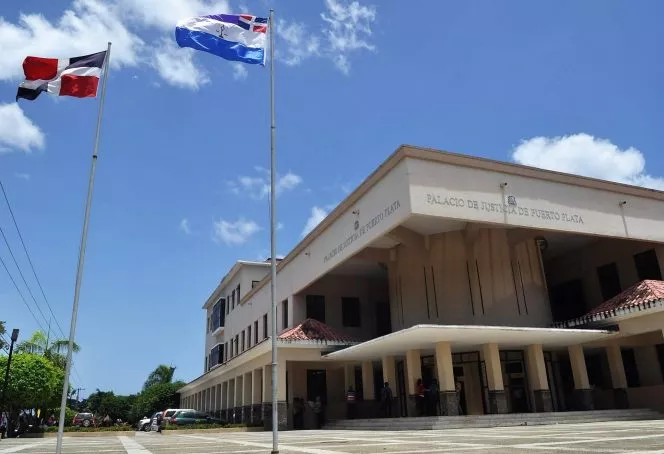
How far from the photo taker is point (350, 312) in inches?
1291

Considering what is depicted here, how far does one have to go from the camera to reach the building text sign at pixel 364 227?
2072cm

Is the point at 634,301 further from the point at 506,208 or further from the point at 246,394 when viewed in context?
the point at 246,394

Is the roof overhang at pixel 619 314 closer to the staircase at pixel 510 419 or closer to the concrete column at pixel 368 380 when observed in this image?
the staircase at pixel 510 419

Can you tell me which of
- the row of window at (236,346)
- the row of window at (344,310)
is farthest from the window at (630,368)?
the row of window at (236,346)

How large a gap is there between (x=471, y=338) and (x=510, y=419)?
325cm

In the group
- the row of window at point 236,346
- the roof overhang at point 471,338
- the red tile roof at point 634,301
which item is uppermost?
the row of window at point 236,346

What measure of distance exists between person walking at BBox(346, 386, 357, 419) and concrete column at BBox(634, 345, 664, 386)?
1302cm

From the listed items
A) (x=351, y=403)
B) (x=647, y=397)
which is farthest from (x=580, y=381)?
(x=351, y=403)

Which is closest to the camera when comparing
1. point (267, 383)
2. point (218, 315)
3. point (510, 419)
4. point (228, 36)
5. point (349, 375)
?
point (228, 36)

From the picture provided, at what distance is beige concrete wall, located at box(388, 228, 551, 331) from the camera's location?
24.2m

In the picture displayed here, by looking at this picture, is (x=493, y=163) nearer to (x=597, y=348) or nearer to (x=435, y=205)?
(x=435, y=205)

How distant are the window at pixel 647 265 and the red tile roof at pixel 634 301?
2.60 meters

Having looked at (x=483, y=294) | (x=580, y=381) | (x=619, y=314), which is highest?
(x=483, y=294)

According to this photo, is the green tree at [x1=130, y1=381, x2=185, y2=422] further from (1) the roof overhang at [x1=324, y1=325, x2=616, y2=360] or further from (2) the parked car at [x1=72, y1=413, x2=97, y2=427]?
(1) the roof overhang at [x1=324, y1=325, x2=616, y2=360]
